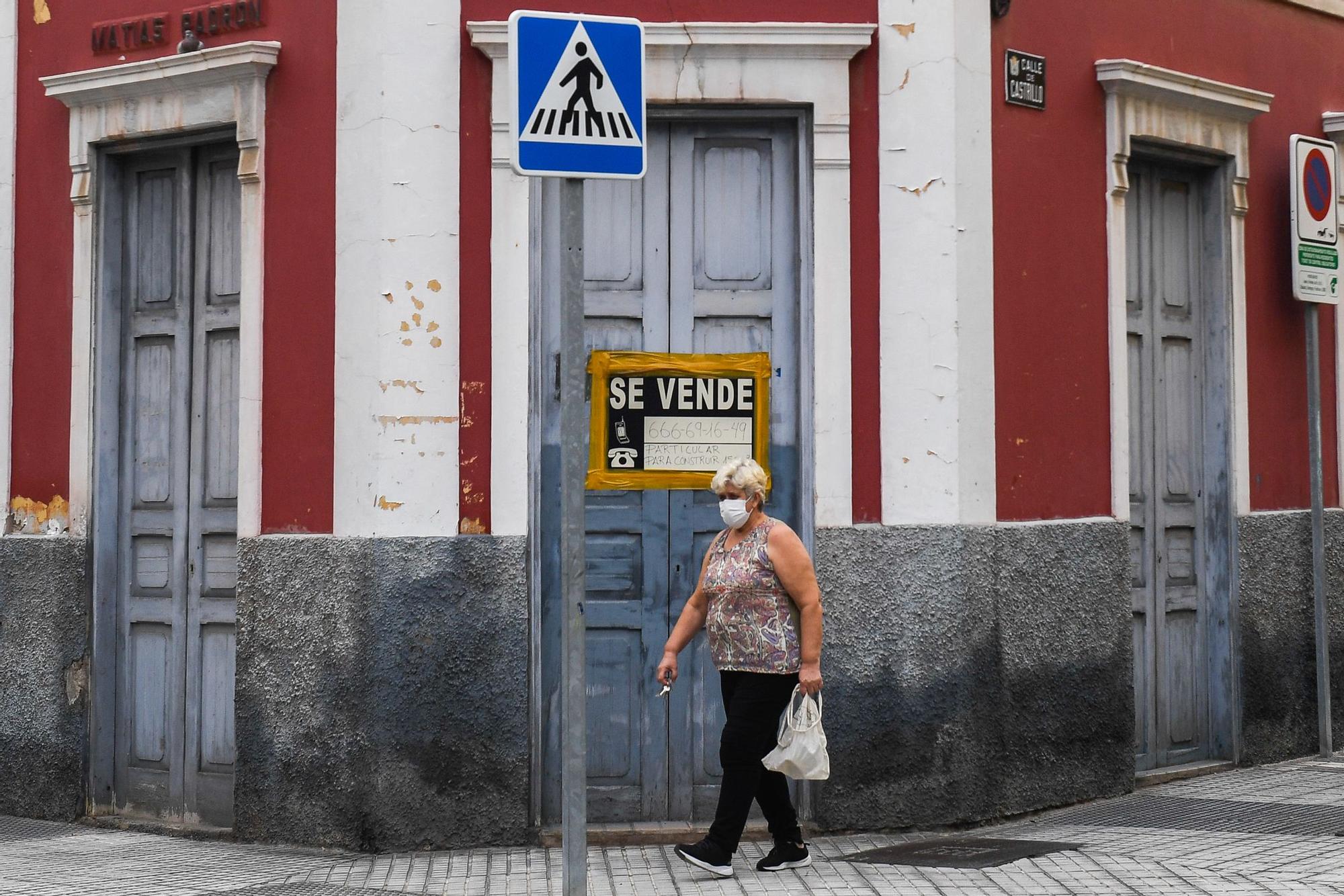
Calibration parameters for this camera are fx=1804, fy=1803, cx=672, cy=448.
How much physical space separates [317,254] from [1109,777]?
467 centimetres

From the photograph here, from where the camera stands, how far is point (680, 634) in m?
7.51

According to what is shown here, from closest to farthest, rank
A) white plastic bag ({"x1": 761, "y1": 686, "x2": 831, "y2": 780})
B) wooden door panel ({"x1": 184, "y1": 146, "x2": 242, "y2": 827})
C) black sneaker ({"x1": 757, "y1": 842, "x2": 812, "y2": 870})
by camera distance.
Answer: white plastic bag ({"x1": 761, "y1": 686, "x2": 831, "y2": 780}) < black sneaker ({"x1": 757, "y1": 842, "x2": 812, "y2": 870}) < wooden door panel ({"x1": 184, "y1": 146, "x2": 242, "y2": 827})

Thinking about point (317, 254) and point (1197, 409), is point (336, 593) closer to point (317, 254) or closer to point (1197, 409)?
point (317, 254)

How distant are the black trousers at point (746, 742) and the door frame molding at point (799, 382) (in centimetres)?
109

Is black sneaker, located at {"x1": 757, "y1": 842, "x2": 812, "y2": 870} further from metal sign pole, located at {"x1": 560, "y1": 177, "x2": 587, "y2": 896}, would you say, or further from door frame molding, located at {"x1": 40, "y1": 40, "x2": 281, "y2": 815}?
door frame molding, located at {"x1": 40, "y1": 40, "x2": 281, "y2": 815}

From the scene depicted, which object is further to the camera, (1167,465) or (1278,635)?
(1278,635)

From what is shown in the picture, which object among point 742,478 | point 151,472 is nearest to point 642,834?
point 742,478

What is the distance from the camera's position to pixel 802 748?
7172 mm

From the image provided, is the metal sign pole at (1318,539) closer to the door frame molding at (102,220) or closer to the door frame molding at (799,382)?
the door frame molding at (799,382)

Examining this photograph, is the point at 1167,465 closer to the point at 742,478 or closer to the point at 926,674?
the point at 926,674

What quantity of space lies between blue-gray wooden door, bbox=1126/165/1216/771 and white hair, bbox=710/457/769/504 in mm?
3109

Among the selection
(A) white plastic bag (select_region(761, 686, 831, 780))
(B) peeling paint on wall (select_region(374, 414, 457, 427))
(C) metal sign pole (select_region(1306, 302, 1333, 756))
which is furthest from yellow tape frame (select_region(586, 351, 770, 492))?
(C) metal sign pole (select_region(1306, 302, 1333, 756))

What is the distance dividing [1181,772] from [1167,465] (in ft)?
5.51

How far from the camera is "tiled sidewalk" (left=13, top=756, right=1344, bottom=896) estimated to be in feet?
23.1
